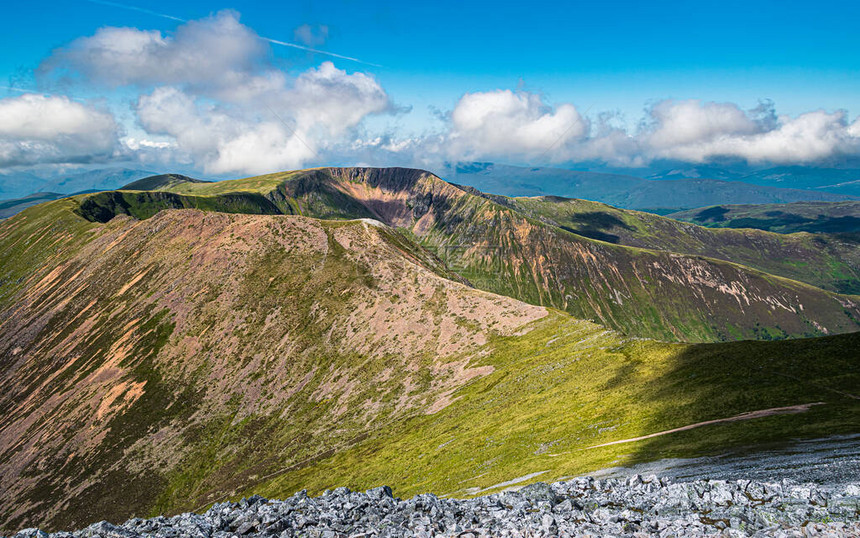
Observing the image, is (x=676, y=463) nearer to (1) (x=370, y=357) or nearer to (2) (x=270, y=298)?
(1) (x=370, y=357)

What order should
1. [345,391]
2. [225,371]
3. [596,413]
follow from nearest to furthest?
[596,413], [345,391], [225,371]

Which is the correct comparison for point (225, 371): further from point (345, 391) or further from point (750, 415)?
point (750, 415)

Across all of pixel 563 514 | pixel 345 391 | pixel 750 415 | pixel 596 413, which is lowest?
pixel 345 391

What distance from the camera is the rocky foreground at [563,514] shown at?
26469 mm

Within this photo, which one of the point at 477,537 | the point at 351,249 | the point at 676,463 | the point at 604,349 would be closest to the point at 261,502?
the point at 477,537

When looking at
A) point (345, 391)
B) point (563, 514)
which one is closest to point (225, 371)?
point (345, 391)

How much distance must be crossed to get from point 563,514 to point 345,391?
378ft

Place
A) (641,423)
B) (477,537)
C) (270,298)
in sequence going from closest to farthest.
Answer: (477,537)
(641,423)
(270,298)

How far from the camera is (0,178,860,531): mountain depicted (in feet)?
213

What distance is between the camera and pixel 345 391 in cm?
13812

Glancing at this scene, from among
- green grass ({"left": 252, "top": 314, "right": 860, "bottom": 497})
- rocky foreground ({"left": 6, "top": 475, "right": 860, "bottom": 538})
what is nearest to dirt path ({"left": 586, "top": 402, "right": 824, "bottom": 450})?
green grass ({"left": 252, "top": 314, "right": 860, "bottom": 497})

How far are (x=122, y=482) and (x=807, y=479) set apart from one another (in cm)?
15509

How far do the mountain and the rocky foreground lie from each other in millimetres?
20817

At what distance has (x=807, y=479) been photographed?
110 ft
